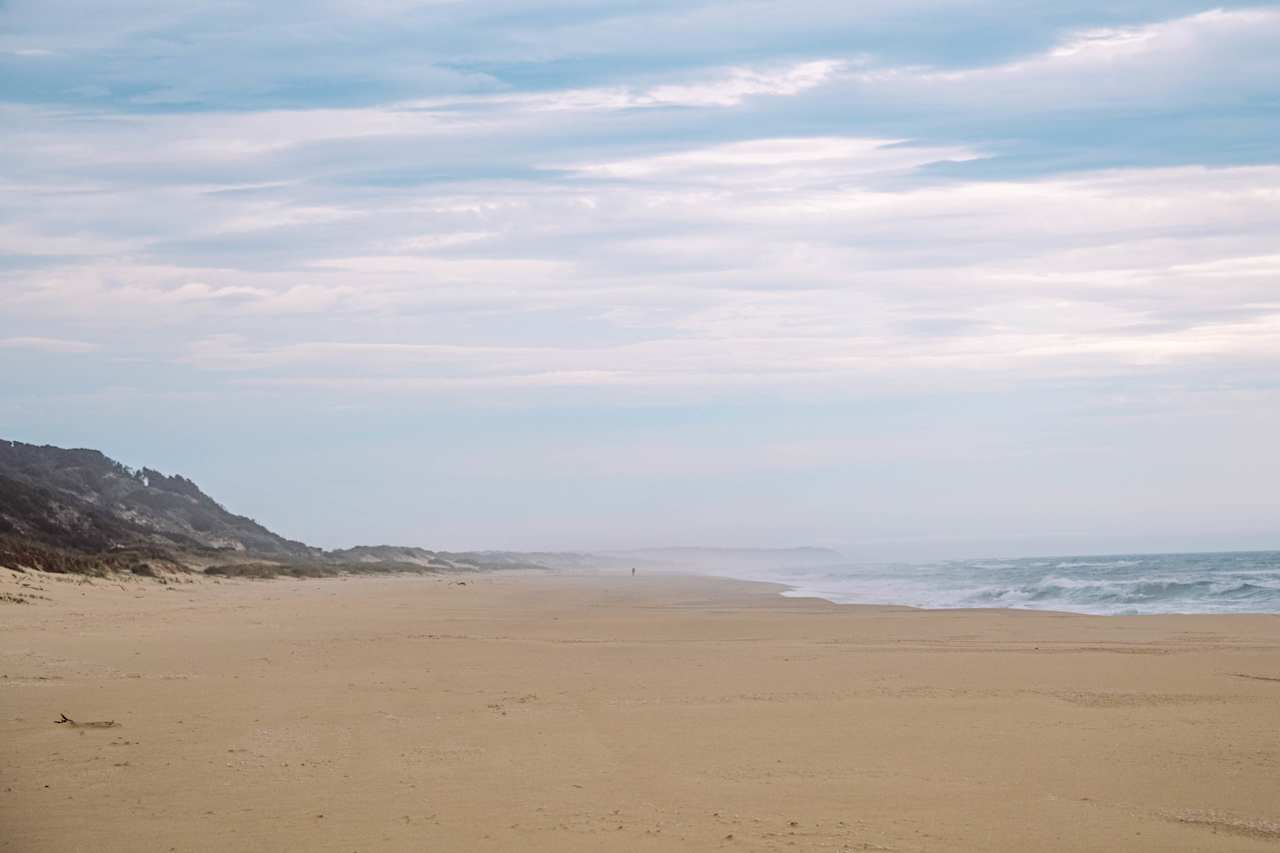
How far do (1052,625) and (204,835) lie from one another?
54.9 ft

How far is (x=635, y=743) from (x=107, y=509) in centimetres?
5034

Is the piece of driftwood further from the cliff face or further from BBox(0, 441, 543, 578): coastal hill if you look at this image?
the cliff face

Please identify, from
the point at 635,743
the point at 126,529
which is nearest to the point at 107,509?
the point at 126,529

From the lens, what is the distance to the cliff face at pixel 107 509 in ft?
122

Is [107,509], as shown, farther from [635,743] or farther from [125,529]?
[635,743]

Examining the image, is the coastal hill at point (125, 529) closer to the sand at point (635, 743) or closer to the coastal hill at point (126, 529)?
the coastal hill at point (126, 529)

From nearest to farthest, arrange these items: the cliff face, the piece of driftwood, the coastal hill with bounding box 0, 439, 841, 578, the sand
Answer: the sand → the piece of driftwood → the coastal hill with bounding box 0, 439, 841, 578 → the cliff face

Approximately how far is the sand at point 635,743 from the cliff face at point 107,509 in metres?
23.1

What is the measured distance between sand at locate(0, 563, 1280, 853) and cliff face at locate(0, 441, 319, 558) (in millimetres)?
23092

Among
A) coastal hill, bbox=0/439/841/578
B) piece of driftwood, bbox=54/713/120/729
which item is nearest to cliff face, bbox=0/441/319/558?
coastal hill, bbox=0/439/841/578

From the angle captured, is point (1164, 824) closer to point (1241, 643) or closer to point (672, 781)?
point (672, 781)

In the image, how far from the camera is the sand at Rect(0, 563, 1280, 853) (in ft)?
21.3

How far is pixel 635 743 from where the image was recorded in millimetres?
8828

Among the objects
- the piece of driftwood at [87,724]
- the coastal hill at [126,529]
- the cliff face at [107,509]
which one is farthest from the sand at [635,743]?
the cliff face at [107,509]
